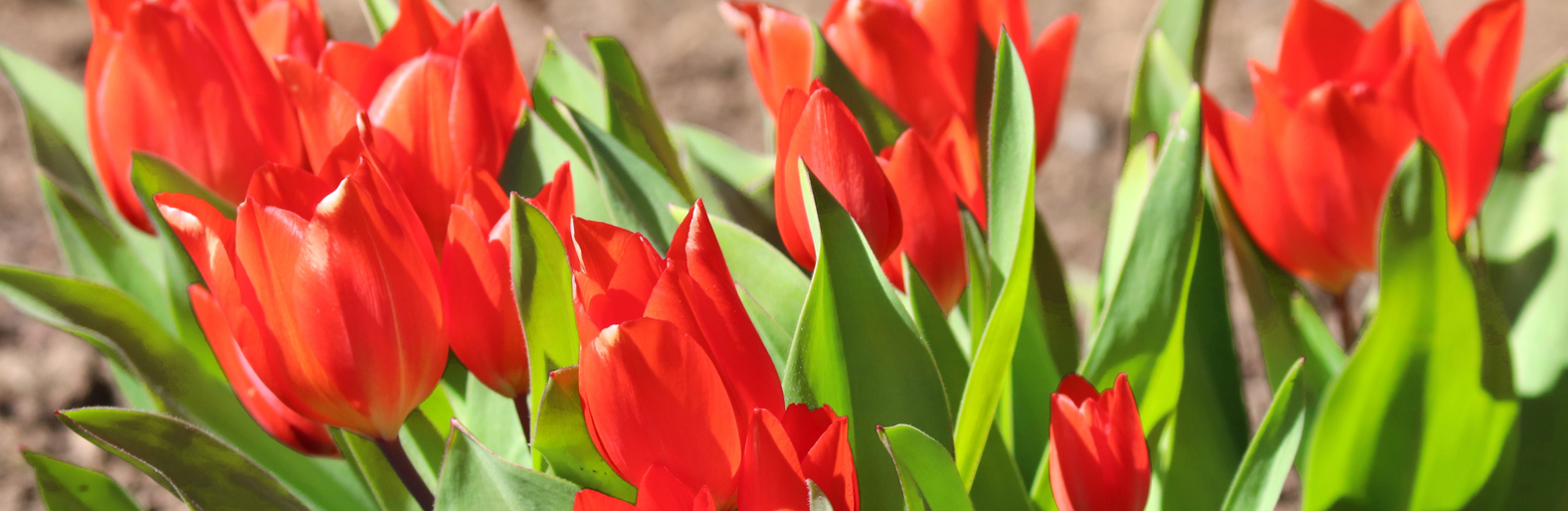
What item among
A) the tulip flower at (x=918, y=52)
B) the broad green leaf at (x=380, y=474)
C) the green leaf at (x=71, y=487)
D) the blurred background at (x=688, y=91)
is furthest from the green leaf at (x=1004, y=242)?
the blurred background at (x=688, y=91)

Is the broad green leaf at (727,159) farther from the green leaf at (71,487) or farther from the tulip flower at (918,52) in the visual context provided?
the green leaf at (71,487)

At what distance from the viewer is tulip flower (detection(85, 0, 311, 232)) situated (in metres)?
0.50

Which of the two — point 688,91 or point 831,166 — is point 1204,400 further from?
point 688,91

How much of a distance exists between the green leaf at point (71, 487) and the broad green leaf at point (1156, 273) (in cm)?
53

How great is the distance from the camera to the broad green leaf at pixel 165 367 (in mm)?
558

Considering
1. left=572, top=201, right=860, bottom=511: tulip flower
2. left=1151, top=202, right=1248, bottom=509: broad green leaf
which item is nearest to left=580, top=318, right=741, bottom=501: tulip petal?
left=572, top=201, right=860, bottom=511: tulip flower

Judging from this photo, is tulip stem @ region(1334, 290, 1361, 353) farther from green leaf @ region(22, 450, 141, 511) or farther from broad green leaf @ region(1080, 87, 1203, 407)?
green leaf @ region(22, 450, 141, 511)

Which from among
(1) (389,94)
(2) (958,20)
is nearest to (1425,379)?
(2) (958,20)

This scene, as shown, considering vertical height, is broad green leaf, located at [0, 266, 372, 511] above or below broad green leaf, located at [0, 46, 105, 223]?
below

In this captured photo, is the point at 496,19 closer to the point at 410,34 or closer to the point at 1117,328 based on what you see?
the point at 410,34

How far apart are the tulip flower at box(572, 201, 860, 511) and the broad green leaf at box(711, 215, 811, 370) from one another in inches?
5.4

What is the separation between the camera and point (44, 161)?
0.73 meters

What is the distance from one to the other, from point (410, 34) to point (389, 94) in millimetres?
80

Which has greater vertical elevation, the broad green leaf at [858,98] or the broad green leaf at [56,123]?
the broad green leaf at [858,98]
